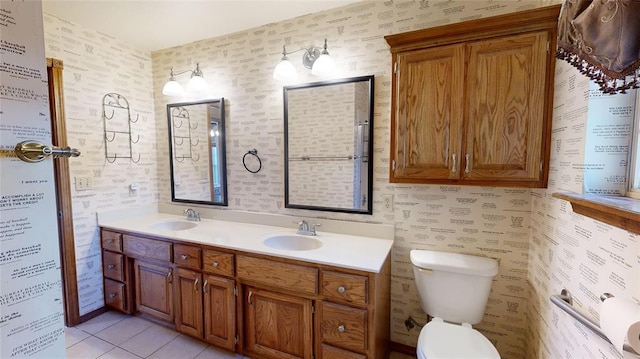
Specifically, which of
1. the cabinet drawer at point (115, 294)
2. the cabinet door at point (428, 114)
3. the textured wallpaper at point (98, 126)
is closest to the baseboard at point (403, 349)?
the cabinet door at point (428, 114)

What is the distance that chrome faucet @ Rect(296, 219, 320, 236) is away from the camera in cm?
202

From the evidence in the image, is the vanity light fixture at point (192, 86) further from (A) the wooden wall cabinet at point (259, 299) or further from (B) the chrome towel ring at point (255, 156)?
(A) the wooden wall cabinet at point (259, 299)

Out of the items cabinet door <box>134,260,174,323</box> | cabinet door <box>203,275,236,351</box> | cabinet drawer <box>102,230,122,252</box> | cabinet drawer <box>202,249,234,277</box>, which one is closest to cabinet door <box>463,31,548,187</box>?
cabinet drawer <box>202,249,234,277</box>

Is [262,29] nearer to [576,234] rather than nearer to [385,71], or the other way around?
[385,71]

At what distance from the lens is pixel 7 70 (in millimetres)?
675

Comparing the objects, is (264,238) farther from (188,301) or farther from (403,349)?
(403,349)

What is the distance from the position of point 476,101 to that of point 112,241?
2951mm

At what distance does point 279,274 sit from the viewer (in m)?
1.63

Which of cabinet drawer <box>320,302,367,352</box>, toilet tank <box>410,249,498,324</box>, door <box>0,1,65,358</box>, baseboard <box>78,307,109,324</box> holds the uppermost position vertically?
door <box>0,1,65,358</box>

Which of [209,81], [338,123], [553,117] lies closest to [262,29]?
[209,81]

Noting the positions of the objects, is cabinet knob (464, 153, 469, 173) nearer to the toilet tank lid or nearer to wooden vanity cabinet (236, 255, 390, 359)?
the toilet tank lid

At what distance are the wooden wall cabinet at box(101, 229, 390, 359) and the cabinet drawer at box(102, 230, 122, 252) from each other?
2 centimetres

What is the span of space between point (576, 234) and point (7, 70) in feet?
6.42

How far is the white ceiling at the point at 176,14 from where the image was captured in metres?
1.89
